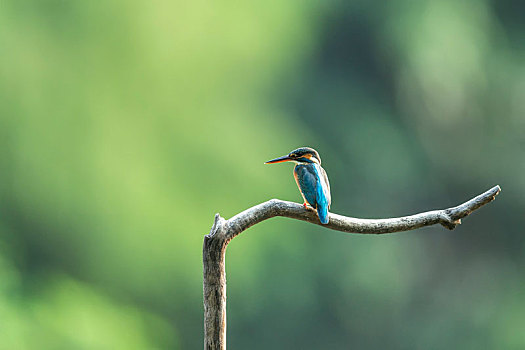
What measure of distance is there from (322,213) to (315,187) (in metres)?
0.06

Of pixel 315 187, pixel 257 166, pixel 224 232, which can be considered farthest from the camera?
pixel 257 166

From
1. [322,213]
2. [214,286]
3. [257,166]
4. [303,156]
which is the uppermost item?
[257,166]

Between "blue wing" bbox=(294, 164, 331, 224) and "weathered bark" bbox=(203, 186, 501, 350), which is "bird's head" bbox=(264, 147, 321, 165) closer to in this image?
"blue wing" bbox=(294, 164, 331, 224)

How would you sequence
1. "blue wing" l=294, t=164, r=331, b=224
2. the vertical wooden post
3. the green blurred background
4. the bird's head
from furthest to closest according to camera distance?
the green blurred background
the bird's head
"blue wing" l=294, t=164, r=331, b=224
the vertical wooden post

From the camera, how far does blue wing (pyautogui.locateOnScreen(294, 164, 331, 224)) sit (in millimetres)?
863

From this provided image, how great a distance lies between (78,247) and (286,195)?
993 mm

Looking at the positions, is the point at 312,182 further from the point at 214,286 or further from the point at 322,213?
the point at 214,286

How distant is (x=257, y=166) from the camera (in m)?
2.94

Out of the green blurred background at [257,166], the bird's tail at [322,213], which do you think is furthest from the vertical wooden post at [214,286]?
the green blurred background at [257,166]

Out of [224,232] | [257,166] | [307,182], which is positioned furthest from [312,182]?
[257,166]

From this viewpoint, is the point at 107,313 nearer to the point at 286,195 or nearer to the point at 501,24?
the point at 286,195

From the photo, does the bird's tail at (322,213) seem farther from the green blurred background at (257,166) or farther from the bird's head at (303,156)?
the green blurred background at (257,166)

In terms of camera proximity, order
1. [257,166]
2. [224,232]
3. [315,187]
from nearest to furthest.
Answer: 1. [224,232]
2. [315,187]
3. [257,166]

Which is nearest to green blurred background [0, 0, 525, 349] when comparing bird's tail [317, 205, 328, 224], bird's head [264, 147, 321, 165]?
bird's head [264, 147, 321, 165]
